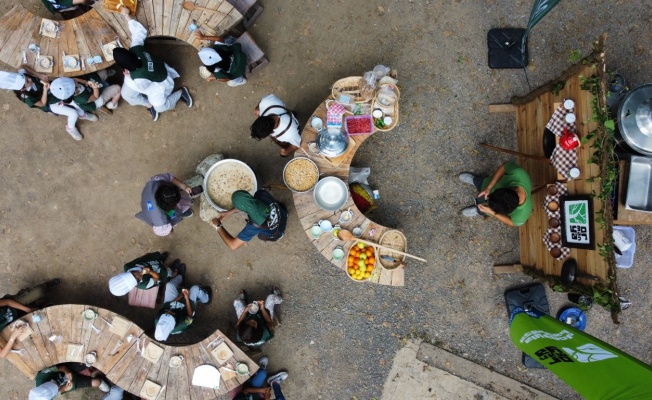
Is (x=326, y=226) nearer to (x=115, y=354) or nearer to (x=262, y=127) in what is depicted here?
(x=262, y=127)

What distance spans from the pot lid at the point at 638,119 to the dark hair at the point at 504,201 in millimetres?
1563

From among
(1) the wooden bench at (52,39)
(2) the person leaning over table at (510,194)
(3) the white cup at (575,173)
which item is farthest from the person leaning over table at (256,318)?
(3) the white cup at (575,173)

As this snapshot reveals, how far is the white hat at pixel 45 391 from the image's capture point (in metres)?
5.88

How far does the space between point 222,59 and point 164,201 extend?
211 centimetres

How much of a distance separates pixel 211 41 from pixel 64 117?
124 inches

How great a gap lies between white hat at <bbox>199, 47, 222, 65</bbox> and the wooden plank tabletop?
14.9 ft

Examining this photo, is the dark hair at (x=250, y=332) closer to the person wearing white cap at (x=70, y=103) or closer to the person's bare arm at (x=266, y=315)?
the person's bare arm at (x=266, y=315)

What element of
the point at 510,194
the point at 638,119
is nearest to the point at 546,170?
the point at 638,119

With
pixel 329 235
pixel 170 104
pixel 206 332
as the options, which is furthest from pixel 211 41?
pixel 206 332

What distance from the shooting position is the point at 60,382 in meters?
6.29

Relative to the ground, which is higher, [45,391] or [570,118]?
[570,118]

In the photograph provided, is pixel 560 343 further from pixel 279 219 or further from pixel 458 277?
pixel 279 219

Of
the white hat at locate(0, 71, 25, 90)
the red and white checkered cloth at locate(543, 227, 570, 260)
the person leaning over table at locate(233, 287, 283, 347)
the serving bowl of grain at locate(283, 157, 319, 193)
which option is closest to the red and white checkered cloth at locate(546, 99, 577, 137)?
the red and white checkered cloth at locate(543, 227, 570, 260)

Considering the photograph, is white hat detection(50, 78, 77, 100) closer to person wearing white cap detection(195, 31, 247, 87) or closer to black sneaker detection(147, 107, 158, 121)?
black sneaker detection(147, 107, 158, 121)
